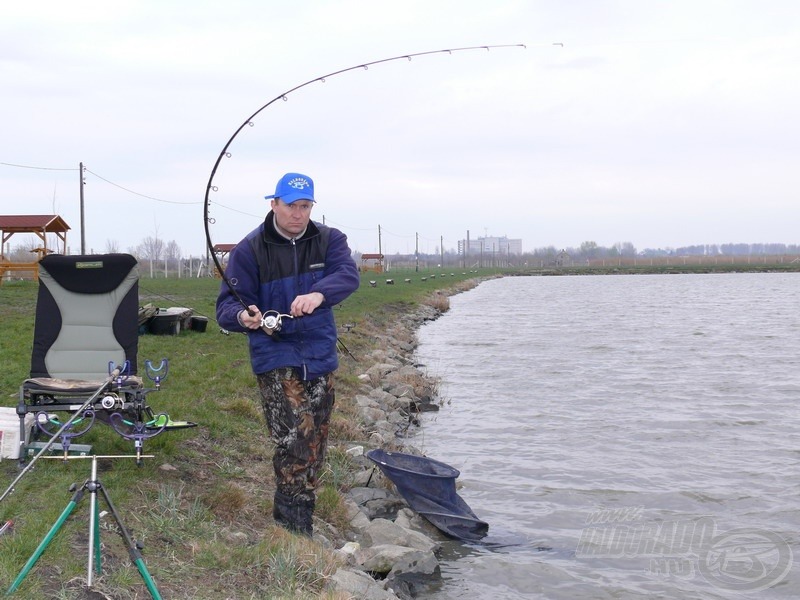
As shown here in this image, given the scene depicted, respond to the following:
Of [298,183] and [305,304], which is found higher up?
[298,183]

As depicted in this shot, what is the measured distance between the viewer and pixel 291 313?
579cm

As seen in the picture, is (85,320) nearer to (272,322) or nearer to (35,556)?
(272,322)

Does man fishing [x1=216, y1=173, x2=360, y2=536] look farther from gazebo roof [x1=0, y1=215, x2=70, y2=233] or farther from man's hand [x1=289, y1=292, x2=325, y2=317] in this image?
gazebo roof [x1=0, y1=215, x2=70, y2=233]

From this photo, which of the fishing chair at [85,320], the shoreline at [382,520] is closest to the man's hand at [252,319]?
the shoreline at [382,520]

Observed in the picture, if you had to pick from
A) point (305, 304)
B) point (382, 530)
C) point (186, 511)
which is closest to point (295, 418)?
point (305, 304)

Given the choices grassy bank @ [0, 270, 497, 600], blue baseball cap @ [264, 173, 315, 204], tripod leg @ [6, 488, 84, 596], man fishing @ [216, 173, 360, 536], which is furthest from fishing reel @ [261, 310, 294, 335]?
tripod leg @ [6, 488, 84, 596]

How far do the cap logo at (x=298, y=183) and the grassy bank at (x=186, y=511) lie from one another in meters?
2.33

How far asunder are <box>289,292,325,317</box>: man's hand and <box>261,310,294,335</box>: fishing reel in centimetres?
10

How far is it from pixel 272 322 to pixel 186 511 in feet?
5.48

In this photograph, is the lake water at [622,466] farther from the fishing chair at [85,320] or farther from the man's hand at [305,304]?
the fishing chair at [85,320]

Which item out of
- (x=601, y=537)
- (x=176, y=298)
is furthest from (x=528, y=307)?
(x=601, y=537)

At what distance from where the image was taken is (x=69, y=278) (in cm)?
820

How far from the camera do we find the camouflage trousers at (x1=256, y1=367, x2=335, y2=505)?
5910 mm

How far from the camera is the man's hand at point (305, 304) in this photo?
5.65 meters
